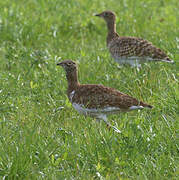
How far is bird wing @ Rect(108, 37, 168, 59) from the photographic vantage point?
28.7 ft

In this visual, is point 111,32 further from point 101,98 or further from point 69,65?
point 101,98

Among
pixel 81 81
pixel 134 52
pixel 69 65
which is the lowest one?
pixel 81 81

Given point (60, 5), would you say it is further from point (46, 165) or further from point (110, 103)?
point (46, 165)

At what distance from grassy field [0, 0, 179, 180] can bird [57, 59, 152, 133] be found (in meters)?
0.15

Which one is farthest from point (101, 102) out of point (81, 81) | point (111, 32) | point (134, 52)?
point (111, 32)

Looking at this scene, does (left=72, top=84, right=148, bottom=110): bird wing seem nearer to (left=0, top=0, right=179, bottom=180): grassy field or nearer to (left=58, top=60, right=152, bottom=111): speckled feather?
(left=58, top=60, right=152, bottom=111): speckled feather

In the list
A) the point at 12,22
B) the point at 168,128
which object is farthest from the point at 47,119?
the point at 12,22

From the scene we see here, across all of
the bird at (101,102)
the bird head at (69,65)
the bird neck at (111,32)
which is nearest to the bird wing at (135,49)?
the bird neck at (111,32)

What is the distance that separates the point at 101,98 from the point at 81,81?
5.53 ft

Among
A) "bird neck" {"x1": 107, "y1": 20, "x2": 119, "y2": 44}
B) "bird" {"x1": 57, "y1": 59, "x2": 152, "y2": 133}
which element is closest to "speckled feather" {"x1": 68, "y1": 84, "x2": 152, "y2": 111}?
"bird" {"x1": 57, "y1": 59, "x2": 152, "y2": 133}

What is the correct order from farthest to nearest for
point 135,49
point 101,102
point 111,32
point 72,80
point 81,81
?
1. point 111,32
2. point 135,49
3. point 81,81
4. point 72,80
5. point 101,102

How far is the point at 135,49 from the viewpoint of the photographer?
29.5 feet

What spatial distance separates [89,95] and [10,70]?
2570mm

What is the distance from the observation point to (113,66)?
9102 mm
